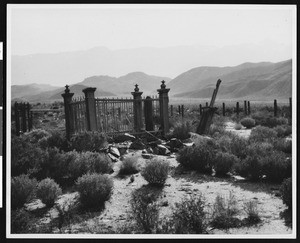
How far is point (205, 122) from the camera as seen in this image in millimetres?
15758

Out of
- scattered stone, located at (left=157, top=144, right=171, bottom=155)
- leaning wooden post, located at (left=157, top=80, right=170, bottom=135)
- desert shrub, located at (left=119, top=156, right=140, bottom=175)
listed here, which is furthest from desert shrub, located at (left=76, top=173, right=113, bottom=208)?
leaning wooden post, located at (left=157, top=80, right=170, bottom=135)

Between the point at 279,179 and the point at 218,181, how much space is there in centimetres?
138

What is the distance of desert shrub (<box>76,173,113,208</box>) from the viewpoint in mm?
7266

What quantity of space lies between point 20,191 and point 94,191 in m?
1.46

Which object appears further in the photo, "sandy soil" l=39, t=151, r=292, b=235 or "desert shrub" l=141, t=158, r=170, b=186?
"desert shrub" l=141, t=158, r=170, b=186

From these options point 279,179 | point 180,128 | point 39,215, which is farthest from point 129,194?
point 180,128

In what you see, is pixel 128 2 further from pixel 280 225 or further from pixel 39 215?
pixel 280 225

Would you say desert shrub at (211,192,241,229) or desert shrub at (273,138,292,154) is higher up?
desert shrub at (273,138,292,154)

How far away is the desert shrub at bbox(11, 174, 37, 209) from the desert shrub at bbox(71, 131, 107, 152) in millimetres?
3557

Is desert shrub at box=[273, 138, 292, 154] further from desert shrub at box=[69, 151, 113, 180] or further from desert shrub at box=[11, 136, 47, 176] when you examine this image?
desert shrub at box=[11, 136, 47, 176]

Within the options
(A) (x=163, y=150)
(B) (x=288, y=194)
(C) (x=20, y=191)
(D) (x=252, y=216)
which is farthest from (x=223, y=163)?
(C) (x=20, y=191)

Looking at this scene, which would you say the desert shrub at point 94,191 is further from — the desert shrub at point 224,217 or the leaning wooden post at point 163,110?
the leaning wooden post at point 163,110

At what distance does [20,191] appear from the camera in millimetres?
7344

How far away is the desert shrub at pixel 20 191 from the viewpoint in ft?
24.0
